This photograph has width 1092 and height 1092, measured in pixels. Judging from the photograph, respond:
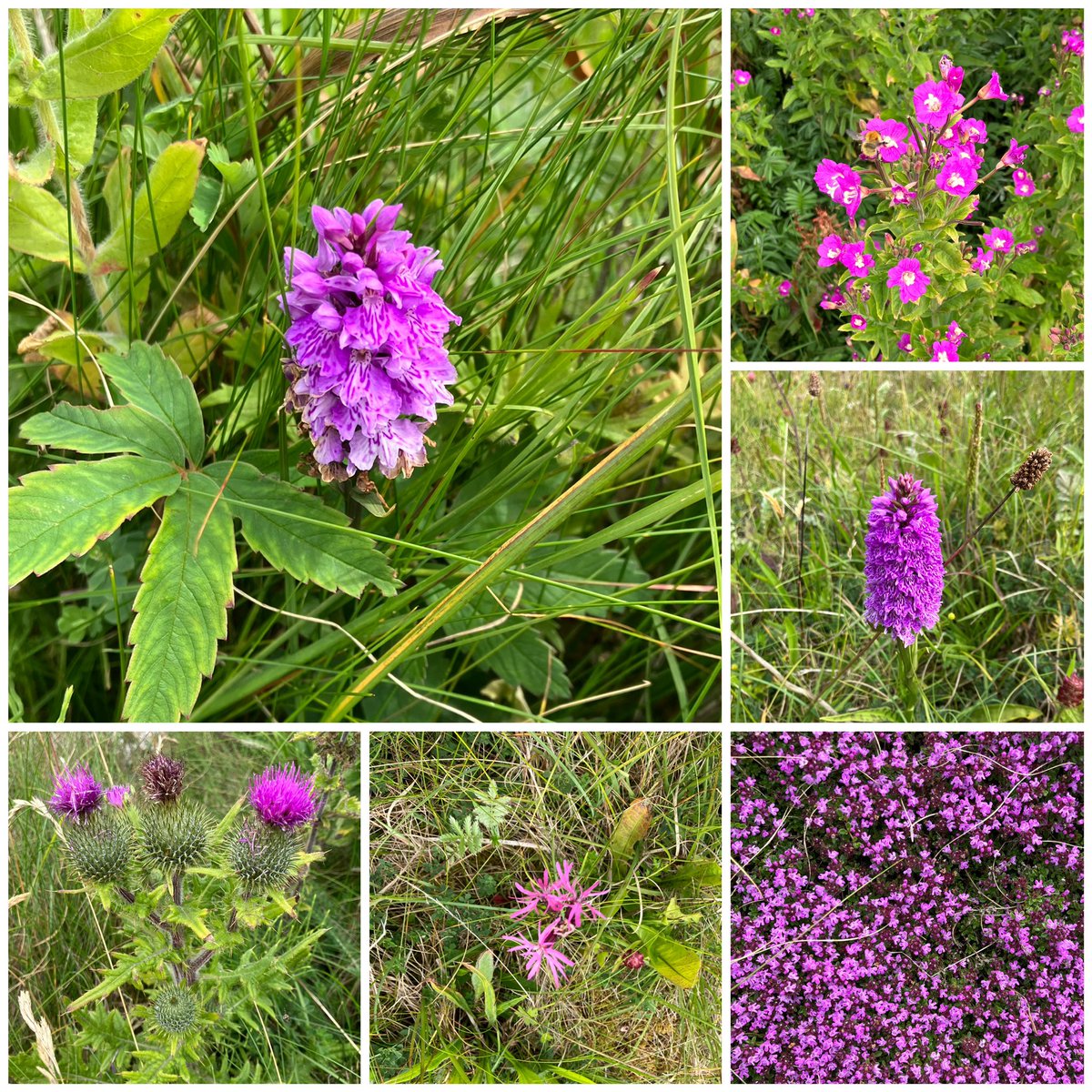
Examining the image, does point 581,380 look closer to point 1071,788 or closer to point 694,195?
point 694,195

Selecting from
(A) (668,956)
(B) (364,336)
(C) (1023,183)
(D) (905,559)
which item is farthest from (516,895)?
(C) (1023,183)

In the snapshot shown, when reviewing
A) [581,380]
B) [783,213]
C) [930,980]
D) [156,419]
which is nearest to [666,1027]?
[930,980]

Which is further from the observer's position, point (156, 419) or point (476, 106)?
point (476, 106)

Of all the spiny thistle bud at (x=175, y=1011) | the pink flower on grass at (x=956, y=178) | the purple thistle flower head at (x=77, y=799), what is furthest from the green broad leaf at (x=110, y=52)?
the spiny thistle bud at (x=175, y=1011)

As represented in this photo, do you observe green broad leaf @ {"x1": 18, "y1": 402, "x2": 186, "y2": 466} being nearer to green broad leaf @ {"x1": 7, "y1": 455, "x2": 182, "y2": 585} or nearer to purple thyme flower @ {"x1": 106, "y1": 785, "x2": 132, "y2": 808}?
green broad leaf @ {"x1": 7, "y1": 455, "x2": 182, "y2": 585}

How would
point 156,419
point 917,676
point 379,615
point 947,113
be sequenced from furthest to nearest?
point 917,676, point 947,113, point 379,615, point 156,419

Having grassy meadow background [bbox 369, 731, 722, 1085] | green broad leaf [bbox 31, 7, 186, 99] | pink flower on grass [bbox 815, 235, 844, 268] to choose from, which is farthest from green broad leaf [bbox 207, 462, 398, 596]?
pink flower on grass [bbox 815, 235, 844, 268]

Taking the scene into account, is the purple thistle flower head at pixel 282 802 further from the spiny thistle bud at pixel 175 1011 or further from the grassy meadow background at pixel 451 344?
the spiny thistle bud at pixel 175 1011
